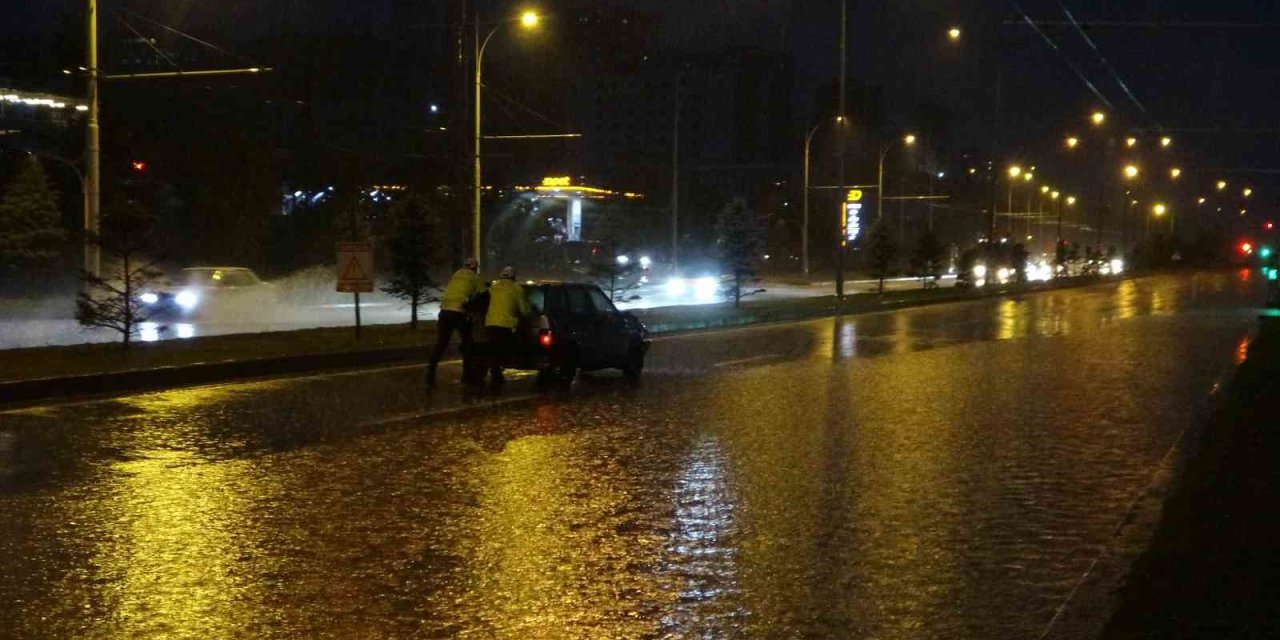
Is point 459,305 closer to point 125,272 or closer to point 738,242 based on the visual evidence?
point 125,272

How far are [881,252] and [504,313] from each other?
36455 millimetres

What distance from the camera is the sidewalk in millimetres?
6391

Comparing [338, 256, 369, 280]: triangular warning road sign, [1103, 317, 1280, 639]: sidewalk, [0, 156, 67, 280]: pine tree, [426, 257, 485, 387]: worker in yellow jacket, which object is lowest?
[1103, 317, 1280, 639]: sidewalk

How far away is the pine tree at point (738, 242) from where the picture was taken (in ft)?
136

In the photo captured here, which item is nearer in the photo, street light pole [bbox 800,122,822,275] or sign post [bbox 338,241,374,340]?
sign post [bbox 338,241,374,340]

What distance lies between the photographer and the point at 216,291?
112 feet

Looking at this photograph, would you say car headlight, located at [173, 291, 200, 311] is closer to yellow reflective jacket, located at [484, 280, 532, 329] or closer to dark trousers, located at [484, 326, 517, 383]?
dark trousers, located at [484, 326, 517, 383]

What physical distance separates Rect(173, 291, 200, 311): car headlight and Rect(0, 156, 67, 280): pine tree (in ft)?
39.4

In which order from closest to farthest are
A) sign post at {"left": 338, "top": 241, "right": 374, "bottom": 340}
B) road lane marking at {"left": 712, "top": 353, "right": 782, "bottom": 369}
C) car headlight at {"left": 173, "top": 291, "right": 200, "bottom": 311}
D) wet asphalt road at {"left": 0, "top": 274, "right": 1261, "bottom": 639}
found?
wet asphalt road at {"left": 0, "top": 274, "right": 1261, "bottom": 639} < road lane marking at {"left": 712, "top": 353, "right": 782, "bottom": 369} < sign post at {"left": 338, "top": 241, "right": 374, "bottom": 340} < car headlight at {"left": 173, "top": 291, "right": 200, "bottom": 311}

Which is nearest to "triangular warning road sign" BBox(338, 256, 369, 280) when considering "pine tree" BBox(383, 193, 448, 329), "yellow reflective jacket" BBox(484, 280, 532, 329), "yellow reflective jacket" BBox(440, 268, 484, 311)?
"pine tree" BBox(383, 193, 448, 329)

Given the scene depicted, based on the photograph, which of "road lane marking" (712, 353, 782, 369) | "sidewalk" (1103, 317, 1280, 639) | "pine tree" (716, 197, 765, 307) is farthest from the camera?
"pine tree" (716, 197, 765, 307)

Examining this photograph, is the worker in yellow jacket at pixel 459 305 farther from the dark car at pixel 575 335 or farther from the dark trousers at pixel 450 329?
the dark car at pixel 575 335

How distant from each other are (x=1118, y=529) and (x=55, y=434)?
9.63m

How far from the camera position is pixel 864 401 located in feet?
57.3
